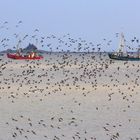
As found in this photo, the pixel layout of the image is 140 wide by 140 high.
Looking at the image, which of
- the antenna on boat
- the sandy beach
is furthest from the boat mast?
the sandy beach

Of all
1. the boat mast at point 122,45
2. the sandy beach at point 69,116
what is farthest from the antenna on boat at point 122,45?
the sandy beach at point 69,116

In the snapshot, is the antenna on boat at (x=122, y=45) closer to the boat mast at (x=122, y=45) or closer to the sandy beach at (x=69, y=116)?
the boat mast at (x=122, y=45)

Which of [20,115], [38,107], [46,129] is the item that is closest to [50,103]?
[38,107]

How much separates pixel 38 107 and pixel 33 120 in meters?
7.19

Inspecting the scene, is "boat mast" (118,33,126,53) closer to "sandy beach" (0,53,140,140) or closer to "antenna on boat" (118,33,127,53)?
"antenna on boat" (118,33,127,53)

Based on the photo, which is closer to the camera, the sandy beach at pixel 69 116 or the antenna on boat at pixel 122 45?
the sandy beach at pixel 69 116

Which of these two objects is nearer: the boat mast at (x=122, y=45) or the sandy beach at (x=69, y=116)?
the sandy beach at (x=69, y=116)

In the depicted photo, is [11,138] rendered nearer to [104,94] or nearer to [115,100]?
[115,100]

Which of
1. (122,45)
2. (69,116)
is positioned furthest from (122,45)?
(69,116)

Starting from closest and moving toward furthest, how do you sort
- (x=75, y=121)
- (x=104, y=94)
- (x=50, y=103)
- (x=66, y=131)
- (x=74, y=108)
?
(x=66, y=131) < (x=75, y=121) < (x=74, y=108) < (x=50, y=103) < (x=104, y=94)

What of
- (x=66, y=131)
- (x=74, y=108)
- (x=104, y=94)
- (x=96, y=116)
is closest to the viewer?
(x=66, y=131)

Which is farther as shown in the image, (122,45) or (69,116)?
(122,45)

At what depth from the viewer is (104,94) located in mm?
55500

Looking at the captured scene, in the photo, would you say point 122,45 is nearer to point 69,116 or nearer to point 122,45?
point 122,45
